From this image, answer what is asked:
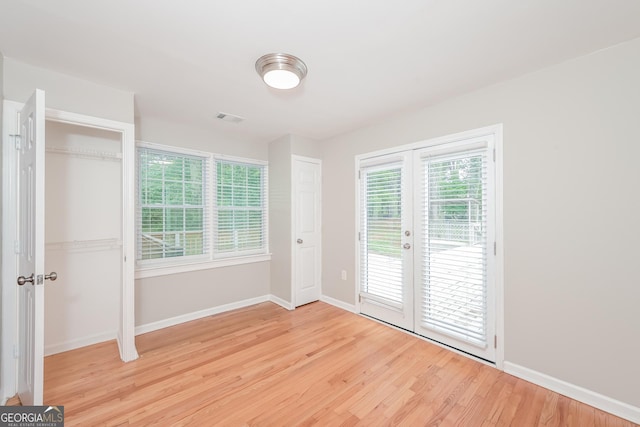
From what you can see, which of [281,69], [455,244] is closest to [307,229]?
[455,244]

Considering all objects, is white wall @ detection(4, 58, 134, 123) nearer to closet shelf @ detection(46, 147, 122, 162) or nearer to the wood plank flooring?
closet shelf @ detection(46, 147, 122, 162)

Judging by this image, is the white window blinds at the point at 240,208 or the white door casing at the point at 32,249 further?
the white window blinds at the point at 240,208

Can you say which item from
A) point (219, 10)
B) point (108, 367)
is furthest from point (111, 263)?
point (219, 10)

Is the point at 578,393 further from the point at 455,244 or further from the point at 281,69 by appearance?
the point at 281,69

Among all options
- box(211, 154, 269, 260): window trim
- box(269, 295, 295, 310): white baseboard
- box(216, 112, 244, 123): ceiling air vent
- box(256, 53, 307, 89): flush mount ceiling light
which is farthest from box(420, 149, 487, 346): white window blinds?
box(211, 154, 269, 260): window trim

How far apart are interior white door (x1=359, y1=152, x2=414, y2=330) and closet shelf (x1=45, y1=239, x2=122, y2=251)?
114 inches

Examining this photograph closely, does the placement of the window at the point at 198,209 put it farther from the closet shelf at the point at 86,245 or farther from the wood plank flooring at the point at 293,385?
the wood plank flooring at the point at 293,385

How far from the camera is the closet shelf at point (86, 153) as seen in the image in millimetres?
2498

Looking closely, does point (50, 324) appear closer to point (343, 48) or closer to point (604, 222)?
point (343, 48)

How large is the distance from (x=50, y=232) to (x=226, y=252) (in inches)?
71.6

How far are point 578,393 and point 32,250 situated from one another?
12.8ft

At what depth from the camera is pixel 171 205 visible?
333 centimetres

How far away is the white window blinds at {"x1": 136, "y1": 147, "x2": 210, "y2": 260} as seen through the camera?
315 cm

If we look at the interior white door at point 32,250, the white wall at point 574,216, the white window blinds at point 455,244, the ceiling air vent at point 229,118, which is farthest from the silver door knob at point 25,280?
the white wall at point 574,216
